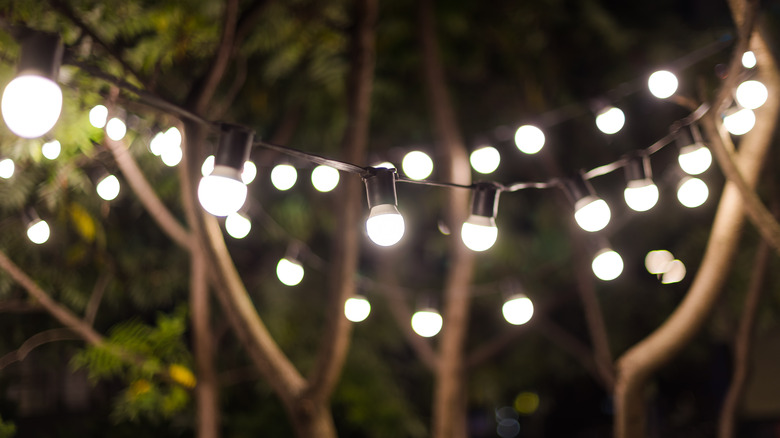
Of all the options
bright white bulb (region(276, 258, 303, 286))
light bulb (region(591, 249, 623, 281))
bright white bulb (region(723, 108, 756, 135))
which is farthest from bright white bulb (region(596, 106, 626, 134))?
bright white bulb (region(276, 258, 303, 286))

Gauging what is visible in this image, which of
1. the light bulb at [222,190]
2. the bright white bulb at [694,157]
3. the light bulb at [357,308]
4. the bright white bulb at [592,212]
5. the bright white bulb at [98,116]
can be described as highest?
the bright white bulb at [98,116]

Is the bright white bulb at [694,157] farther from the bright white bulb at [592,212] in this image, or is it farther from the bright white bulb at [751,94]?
the bright white bulb at [592,212]

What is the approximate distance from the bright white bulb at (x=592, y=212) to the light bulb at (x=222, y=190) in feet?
4.28

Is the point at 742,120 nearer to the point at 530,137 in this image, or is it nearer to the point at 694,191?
the point at 694,191

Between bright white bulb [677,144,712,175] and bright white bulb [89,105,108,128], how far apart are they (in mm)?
2464

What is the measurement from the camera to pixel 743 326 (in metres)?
3.43

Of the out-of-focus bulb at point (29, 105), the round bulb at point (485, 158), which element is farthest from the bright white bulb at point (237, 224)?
the out-of-focus bulb at point (29, 105)

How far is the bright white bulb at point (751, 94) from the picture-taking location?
2.39 metres

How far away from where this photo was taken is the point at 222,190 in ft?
4.94

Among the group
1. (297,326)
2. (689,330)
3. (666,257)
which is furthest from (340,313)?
(666,257)

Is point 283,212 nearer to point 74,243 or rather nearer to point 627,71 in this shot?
point 74,243

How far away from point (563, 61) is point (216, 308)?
3.95 metres

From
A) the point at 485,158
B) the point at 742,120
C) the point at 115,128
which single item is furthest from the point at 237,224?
the point at 742,120

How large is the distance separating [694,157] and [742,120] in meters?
0.47
